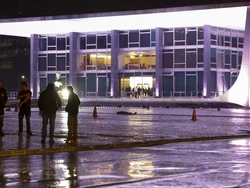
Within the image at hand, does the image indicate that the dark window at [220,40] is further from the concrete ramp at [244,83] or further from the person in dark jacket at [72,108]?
the person in dark jacket at [72,108]

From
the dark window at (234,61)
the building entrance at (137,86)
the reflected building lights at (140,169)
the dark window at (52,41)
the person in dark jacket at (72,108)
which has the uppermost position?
the dark window at (52,41)

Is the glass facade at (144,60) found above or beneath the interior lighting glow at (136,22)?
beneath

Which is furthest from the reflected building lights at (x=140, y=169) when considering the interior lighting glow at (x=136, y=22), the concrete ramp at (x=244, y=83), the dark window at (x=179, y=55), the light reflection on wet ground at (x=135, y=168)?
the dark window at (x=179, y=55)

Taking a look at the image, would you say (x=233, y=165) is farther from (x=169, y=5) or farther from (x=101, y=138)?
(x=169, y=5)

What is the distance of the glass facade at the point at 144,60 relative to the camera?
6600cm

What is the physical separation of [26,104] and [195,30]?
4774 centimetres

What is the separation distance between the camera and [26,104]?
19.8 meters

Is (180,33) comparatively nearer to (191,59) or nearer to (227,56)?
(191,59)

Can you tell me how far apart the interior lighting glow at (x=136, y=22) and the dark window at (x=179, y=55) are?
306cm

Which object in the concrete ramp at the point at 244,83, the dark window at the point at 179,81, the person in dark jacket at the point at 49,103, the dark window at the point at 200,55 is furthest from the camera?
the dark window at the point at 179,81

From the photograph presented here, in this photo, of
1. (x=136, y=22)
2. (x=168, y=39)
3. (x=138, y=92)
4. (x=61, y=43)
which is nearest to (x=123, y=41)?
(x=168, y=39)

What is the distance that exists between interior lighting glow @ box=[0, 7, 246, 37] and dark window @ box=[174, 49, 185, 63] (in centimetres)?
306

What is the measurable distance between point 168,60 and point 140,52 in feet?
12.3

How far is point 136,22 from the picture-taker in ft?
210
